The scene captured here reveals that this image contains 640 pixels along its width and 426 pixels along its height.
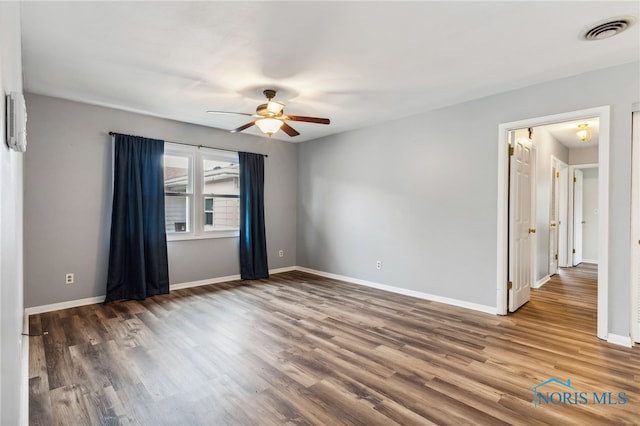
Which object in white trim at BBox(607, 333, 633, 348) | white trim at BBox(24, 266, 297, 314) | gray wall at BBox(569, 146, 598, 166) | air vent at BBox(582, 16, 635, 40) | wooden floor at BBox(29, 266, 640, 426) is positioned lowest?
wooden floor at BBox(29, 266, 640, 426)

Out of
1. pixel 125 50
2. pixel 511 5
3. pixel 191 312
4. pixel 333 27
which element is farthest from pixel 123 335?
pixel 511 5

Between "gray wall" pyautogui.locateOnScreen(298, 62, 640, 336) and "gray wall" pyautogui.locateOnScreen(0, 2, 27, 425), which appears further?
"gray wall" pyautogui.locateOnScreen(298, 62, 640, 336)

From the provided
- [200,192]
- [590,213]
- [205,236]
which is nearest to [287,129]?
[200,192]

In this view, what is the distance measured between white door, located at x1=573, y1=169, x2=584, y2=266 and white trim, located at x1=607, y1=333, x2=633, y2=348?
4842 mm

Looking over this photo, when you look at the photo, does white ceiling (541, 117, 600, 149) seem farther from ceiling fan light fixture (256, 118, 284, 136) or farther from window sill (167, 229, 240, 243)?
window sill (167, 229, 240, 243)

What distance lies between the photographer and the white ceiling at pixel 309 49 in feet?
7.18

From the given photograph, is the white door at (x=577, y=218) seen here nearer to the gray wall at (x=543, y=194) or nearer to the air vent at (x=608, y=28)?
the gray wall at (x=543, y=194)

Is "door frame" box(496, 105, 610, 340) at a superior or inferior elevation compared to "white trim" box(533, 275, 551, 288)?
superior

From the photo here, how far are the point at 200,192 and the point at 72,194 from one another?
5.39 feet

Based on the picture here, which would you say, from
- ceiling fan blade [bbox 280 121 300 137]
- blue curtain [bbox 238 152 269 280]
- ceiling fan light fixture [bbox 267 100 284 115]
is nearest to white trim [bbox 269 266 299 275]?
blue curtain [bbox 238 152 269 280]

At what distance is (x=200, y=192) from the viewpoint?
16.8 feet

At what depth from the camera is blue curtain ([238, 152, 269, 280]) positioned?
5547 millimetres

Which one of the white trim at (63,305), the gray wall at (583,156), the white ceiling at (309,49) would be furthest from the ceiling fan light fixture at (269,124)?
the gray wall at (583,156)

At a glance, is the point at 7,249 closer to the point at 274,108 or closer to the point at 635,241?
the point at 274,108
